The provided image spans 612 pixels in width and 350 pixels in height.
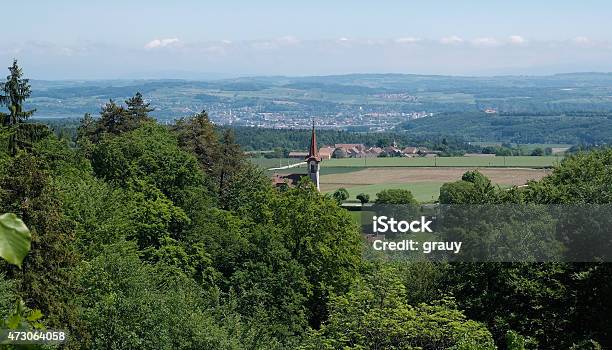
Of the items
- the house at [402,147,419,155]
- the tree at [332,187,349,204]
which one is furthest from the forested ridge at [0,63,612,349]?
the house at [402,147,419,155]

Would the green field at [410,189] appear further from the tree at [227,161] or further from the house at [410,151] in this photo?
the house at [410,151]

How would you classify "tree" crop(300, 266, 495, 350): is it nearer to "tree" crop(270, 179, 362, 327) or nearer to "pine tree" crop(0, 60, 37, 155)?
"tree" crop(270, 179, 362, 327)

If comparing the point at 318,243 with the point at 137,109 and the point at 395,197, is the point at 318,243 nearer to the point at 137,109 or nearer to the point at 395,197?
the point at 137,109

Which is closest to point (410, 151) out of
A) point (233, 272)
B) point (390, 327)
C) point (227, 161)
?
point (227, 161)

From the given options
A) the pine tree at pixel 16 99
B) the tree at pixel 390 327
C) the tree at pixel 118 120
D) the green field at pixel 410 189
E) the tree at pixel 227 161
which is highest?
the pine tree at pixel 16 99

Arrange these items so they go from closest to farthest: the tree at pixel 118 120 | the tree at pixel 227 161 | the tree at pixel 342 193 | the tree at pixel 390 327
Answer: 1. the tree at pixel 390 327
2. the tree at pixel 118 120
3. the tree at pixel 227 161
4. the tree at pixel 342 193

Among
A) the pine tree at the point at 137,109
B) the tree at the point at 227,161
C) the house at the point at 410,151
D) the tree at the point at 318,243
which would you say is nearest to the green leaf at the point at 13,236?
the tree at the point at 318,243

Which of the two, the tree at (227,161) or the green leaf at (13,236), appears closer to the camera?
the green leaf at (13,236)
